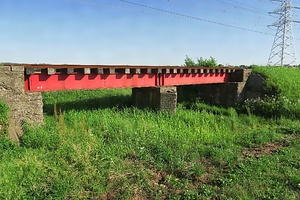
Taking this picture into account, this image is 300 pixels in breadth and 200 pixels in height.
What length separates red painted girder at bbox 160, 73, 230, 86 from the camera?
39.7 ft

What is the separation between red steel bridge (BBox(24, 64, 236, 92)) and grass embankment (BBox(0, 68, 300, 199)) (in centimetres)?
151

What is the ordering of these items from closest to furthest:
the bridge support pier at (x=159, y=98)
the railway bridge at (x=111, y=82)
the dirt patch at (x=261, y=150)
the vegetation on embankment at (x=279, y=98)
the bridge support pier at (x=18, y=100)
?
1. the dirt patch at (x=261, y=150)
2. the bridge support pier at (x=18, y=100)
3. the railway bridge at (x=111, y=82)
4. the bridge support pier at (x=159, y=98)
5. the vegetation on embankment at (x=279, y=98)

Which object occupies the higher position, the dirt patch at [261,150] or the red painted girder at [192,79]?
the red painted girder at [192,79]

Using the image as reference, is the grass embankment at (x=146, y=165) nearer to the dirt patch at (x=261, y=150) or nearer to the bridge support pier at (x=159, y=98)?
the dirt patch at (x=261, y=150)

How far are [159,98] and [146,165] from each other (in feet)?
21.2

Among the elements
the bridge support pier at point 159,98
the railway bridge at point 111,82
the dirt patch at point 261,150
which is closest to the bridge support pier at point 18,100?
the railway bridge at point 111,82

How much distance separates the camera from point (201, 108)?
1409cm

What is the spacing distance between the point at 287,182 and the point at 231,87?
1160cm

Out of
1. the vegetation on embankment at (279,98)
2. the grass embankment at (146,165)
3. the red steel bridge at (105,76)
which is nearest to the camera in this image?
the grass embankment at (146,165)

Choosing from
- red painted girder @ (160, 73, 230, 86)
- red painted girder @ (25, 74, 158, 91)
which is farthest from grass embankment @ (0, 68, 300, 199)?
red painted girder @ (160, 73, 230, 86)

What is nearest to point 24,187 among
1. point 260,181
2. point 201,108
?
point 260,181

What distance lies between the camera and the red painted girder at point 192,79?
12086 mm

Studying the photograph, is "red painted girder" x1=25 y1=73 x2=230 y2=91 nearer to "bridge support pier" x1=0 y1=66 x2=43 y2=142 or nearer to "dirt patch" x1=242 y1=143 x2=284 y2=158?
"bridge support pier" x1=0 y1=66 x2=43 y2=142

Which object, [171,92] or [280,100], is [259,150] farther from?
[280,100]
